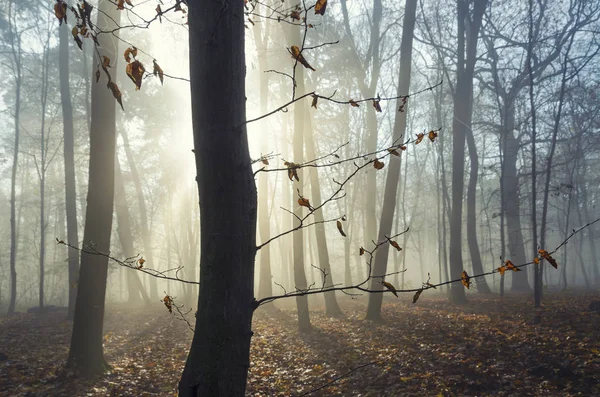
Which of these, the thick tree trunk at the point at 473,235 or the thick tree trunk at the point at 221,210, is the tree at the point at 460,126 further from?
the thick tree trunk at the point at 221,210

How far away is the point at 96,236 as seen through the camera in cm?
754

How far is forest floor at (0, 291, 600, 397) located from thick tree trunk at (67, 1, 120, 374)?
0.43 meters

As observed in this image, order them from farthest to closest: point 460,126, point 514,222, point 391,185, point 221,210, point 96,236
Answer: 1. point 514,222
2. point 460,126
3. point 391,185
4. point 96,236
5. point 221,210

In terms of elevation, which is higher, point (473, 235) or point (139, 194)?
point (139, 194)

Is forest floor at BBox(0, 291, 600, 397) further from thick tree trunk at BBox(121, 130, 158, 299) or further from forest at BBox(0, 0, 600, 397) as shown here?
thick tree trunk at BBox(121, 130, 158, 299)

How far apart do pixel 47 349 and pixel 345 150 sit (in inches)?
771

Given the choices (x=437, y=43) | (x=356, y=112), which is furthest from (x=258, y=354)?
(x=356, y=112)

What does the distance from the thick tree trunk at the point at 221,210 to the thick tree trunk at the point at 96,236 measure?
634 cm

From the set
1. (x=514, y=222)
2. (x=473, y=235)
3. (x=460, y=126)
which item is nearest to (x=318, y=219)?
(x=460, y=126)

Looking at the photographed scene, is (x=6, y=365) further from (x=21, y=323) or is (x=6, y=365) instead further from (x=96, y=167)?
(x=21, y=323)

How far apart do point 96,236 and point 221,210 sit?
6.66 meters

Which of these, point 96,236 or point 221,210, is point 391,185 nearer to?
point 96,236

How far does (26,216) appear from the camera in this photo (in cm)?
3294

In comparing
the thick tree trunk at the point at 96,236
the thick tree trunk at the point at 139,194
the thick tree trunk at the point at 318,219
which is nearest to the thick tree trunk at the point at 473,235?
the thick tree trunk at the point at 318,219
